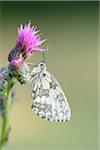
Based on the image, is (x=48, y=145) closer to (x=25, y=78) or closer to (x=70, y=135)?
(x=70, y=135)

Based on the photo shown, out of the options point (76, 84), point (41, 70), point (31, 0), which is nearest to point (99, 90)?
point (76, 84)

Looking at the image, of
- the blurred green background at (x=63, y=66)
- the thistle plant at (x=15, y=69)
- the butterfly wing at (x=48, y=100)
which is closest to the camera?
the thistle plant at (x=15, y=69)

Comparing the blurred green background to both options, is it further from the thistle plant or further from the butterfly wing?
the thistle plant

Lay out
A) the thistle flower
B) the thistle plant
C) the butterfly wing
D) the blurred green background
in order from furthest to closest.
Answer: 1. the blurred green background
2. the butterfly wing
3. the thistle flower
4. the thistle plant

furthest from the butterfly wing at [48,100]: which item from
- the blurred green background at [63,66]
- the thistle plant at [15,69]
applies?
the blurred green background at [63,66]

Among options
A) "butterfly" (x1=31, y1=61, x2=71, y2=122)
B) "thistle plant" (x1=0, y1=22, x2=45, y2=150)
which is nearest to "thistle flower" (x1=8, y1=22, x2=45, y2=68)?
"thistle plant" (x1=0, y1=22, x2=45, y2=150)

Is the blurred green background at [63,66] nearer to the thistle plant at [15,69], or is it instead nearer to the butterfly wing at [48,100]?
the butterfly wing at [48,100]
